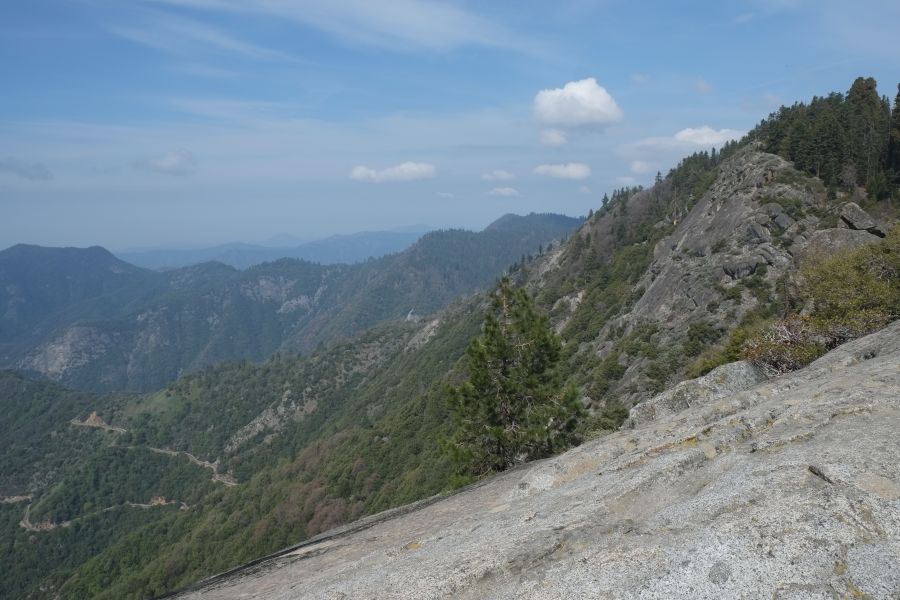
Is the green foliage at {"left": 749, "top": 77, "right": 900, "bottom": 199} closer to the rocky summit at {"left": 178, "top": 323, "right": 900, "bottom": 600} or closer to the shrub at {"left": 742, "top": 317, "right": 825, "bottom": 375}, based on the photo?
the shrub at {"left": 742, "top": 317, "right": 825, "bottom": 375}

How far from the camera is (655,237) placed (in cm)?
13662

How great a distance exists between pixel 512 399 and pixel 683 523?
2138 centimetres

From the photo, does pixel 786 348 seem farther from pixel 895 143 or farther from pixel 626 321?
pixel 895 143

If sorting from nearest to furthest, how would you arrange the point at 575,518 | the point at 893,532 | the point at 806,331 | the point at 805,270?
1. the point at 893,532
2. the point at 575,518
3. the point at 806,331
4. the point at 805,270

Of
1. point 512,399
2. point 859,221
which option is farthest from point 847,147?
point 512,399

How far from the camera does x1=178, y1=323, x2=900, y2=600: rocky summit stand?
716 cm

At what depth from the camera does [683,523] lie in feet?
27.9

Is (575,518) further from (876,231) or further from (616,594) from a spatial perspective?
(876,231)

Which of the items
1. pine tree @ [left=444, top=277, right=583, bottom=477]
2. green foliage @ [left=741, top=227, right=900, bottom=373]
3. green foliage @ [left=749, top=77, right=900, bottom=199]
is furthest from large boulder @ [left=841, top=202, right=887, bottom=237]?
pine tree @ [left=444, top=277, right=583, bottom=477]

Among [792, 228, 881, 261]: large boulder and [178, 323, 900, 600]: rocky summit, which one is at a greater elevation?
[792, 228, 881, 261]: large boulder

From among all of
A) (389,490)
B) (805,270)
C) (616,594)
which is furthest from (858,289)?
(389,490)

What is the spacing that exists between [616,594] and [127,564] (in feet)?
694

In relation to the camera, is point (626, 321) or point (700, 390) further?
point (626, 321)

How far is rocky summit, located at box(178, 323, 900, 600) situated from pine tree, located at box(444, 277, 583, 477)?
1311 cm
